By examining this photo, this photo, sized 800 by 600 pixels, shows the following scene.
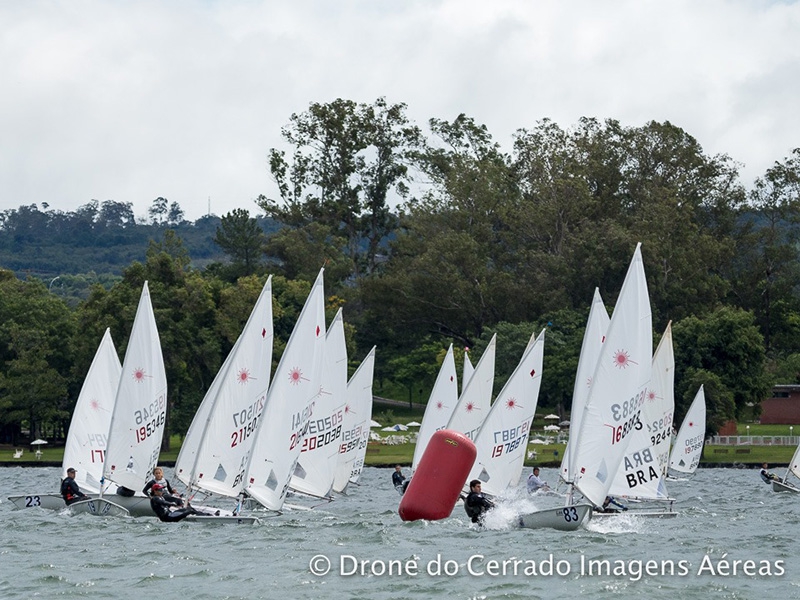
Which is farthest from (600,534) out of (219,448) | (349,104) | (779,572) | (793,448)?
(349,104)

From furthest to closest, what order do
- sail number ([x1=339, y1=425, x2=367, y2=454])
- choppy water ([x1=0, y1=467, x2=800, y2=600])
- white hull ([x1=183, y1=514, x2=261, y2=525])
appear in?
sail number ([x1=339, y1=425, x2=367, y2=454]) < white hull ([x1=183, y1=514, x2=261, y2=525]) < choppy water ([x1=0, y1=467, x2=800, y2=600])

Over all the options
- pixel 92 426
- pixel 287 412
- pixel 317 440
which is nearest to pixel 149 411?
pixel 92 426

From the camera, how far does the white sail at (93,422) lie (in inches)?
1583

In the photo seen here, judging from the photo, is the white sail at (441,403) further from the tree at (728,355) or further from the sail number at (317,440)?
the tree at (728,355)

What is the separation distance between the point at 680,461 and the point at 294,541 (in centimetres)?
3310

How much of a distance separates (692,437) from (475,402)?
1850cm

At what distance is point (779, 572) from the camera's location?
85.1 ft

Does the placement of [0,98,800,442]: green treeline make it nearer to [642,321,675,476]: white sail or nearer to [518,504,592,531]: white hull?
[642,321,675,476]: white sail

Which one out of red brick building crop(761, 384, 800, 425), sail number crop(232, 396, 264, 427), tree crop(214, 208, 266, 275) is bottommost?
sail number crop(232, 396, 264, 427)

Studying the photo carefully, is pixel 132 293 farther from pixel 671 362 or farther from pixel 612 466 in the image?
pixel 612 466

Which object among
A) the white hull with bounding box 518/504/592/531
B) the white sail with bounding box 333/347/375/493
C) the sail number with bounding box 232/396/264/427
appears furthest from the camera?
the white sail with bounding box 333/347/375/493

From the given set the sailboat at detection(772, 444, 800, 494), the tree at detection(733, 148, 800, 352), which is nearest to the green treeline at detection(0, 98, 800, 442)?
the tree at detection(733, 148, 800, 352)

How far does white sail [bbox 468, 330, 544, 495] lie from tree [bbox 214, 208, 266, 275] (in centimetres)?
6864

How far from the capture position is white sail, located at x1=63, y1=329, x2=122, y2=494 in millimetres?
40219
